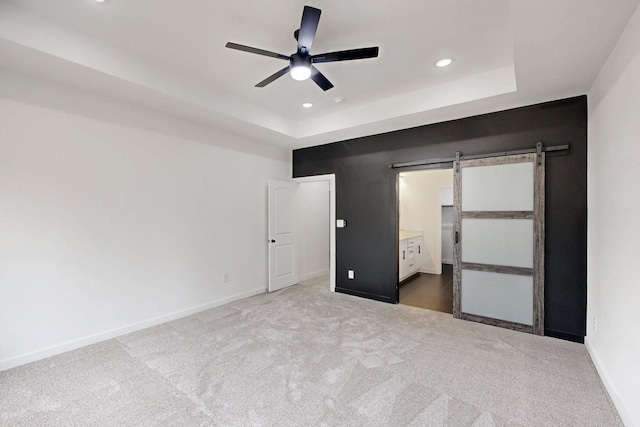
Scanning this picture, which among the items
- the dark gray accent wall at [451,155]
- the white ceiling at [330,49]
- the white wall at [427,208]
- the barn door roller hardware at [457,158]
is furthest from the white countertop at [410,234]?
the white ceiling at [330,49]

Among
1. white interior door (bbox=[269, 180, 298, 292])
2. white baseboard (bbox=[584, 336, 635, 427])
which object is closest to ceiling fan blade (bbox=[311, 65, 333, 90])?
white interior door (bbox=[269, 180, 298, 292])

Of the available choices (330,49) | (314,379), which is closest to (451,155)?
(330,49)

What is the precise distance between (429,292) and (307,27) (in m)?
4.55

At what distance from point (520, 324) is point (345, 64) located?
3594 mm

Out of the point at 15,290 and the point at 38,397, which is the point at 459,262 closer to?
the point at 38,397

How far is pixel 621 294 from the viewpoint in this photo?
6.82ft

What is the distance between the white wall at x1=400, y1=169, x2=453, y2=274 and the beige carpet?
126 inches

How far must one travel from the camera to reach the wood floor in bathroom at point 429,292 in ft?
14.5

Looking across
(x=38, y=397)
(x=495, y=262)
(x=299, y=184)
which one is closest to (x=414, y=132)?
(x=495, y=262)

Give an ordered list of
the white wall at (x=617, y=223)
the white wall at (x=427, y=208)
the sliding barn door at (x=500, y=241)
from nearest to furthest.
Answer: the white wall at (x=617, y=223)
the sliding barn door at (x=500, y=241)
the white wall at (x=427, y=208)

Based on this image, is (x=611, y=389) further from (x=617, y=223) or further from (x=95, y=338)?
(x=95, y=338)

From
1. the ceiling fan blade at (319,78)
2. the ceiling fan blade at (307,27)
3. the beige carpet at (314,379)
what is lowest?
the beige carpet at (314,379)

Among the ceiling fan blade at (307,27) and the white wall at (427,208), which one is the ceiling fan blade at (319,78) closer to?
the ceiling fan blade at (307,27)

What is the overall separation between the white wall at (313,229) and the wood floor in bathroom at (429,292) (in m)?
1.88
